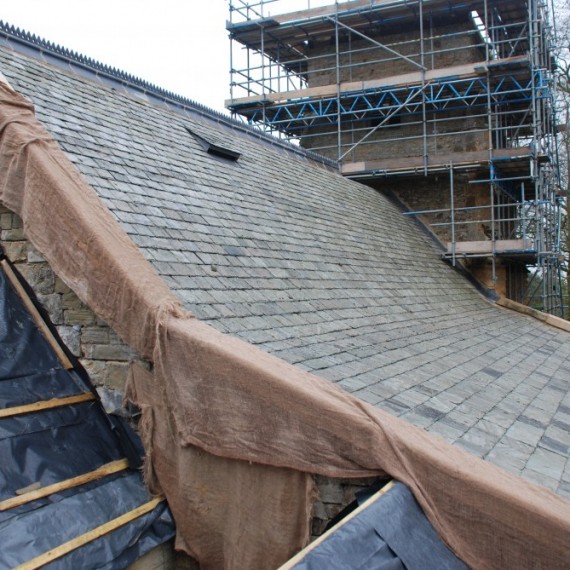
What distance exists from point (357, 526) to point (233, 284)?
9.09 feet

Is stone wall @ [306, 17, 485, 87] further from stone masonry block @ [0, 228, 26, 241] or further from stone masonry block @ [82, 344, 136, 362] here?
stone masonry block @ [82, 344, 136, 362]

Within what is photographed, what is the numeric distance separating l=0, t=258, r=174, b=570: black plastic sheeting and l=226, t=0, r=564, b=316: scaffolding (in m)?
10.8

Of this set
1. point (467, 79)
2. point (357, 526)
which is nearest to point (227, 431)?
point (357, 526)

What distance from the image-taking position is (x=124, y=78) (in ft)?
30.2

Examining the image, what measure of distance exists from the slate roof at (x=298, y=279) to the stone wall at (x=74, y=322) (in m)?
0.68

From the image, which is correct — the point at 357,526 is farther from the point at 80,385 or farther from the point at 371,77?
the point at 371,77

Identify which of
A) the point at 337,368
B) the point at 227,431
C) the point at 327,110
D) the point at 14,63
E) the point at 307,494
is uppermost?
the point at 327,110

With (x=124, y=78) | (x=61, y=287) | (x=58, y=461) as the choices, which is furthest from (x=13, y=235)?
(x=124, y=78)

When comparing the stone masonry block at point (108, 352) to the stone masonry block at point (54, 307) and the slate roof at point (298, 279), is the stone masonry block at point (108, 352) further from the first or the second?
the slate roof at point (298, 279)

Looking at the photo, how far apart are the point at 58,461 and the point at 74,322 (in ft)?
3.76

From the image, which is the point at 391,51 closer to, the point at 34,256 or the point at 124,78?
the point at 124,78

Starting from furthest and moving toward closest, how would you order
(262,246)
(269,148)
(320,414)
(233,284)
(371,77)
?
(371,77) → (269,148) → (262,246) → (233,284) → (320,414)

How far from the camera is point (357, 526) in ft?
10.1

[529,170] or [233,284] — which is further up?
[529,170]
